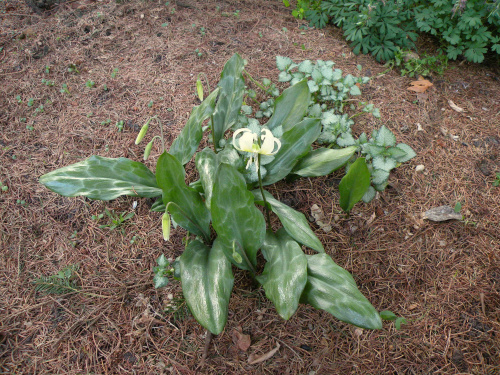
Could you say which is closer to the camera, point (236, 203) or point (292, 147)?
point (236, 203)

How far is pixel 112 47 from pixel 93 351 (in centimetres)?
266

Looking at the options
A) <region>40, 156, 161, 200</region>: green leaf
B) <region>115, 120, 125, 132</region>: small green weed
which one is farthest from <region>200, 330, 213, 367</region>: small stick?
<region>115, 120, 125, 132</region>: small green weed

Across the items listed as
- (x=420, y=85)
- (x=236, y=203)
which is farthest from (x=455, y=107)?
(x=236, y=203)

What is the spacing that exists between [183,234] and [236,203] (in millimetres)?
691

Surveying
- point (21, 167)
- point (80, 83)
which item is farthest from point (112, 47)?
point (21, 167)

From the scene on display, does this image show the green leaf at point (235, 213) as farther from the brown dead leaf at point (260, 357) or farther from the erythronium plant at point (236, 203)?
the brown dead leaf at point (260, 357)

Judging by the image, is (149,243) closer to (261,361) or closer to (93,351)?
(93,351)

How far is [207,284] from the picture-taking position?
5.01 feet

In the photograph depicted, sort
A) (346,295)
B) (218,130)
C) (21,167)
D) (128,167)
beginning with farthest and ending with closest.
→ 1. (21,167)
2. (218,130)
3. (128,167)
4. (346,295)

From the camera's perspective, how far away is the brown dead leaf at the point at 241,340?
1.66m

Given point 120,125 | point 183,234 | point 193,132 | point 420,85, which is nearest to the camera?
point 193,132

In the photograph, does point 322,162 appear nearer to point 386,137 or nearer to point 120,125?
point 386,137

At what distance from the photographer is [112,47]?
3148 millimetres

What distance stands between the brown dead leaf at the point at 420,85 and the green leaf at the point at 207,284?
2.20 m
